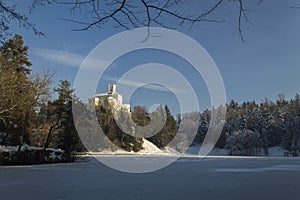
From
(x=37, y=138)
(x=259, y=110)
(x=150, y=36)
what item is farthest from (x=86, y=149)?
(x=259, y=110)

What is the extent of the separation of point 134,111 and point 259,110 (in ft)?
68.7

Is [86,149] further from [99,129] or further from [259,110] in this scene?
[259,110]

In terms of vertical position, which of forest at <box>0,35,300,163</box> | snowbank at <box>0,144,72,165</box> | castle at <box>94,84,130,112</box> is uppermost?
castle at <box>94,84,130,112</box>

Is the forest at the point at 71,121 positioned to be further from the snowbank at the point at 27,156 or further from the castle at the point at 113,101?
the castle at the point at 113,101

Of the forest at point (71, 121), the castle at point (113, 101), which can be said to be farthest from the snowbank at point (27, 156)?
the castle at point (113, 101)

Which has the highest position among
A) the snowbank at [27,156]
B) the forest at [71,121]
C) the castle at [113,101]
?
the castle at [113,101]

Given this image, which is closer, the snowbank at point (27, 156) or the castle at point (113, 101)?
the snowbank at point (27, 156)

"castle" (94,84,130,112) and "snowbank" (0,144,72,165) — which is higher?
"castle" (94,84,130,112)

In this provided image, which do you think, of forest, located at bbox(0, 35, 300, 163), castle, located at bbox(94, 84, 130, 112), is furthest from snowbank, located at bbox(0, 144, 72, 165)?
castle, located at bbox(94, 84, 130, 112)

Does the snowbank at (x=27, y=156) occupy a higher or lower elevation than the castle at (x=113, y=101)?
lower

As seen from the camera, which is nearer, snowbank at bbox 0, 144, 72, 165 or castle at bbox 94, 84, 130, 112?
snowbank at bbox 0, 144, 72, 165

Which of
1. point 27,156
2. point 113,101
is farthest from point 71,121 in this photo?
point 113,101

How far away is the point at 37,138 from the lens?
1848 centimetres

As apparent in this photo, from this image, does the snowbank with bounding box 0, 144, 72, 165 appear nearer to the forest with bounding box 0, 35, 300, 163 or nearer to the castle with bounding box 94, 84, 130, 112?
the forest with bounding box 0, 35, 300, 163
